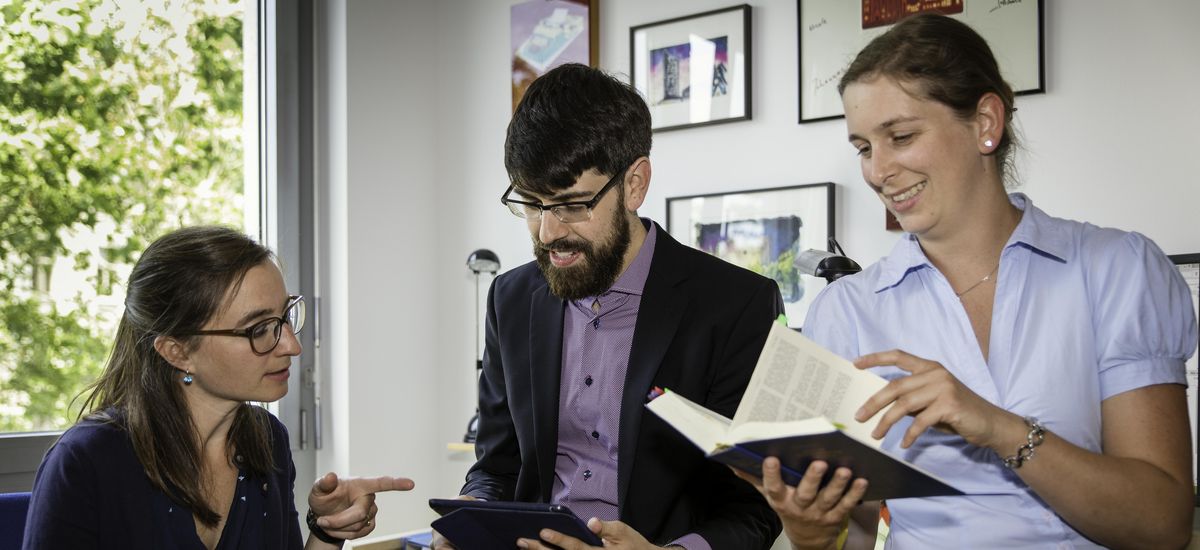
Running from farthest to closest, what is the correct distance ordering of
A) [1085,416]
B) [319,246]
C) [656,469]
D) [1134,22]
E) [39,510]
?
[319,246], [1134,22], [656,469], [39,510], [1085,416]

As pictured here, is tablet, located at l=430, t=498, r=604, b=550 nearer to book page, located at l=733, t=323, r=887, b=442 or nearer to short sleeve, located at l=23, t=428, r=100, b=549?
book page, located at l=733, t=323, r=887, b=442

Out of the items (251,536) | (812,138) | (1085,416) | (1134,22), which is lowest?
(251,536)

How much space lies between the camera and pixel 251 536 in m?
1.92

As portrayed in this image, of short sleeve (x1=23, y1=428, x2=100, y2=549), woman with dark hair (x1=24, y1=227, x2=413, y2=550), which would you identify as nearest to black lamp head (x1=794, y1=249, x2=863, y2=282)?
woman with dark hair (x1=24, y1=227, x2=413, y2=550)

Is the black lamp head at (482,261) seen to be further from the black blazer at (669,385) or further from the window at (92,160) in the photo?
the black blazer at (669,385)

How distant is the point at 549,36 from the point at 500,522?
2.61m

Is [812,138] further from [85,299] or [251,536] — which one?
[85,299]

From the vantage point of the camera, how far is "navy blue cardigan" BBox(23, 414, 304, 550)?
1686 mm

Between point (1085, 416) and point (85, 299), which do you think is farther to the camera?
point (85, 299)

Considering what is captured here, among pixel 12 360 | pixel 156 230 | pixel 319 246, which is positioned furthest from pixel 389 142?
pixel 12 360

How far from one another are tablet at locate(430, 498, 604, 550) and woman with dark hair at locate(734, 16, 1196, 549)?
0.31 metres

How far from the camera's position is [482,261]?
3674 mm

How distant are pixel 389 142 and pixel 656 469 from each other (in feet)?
8.22

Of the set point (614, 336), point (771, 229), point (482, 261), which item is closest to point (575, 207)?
point (614, 336)
